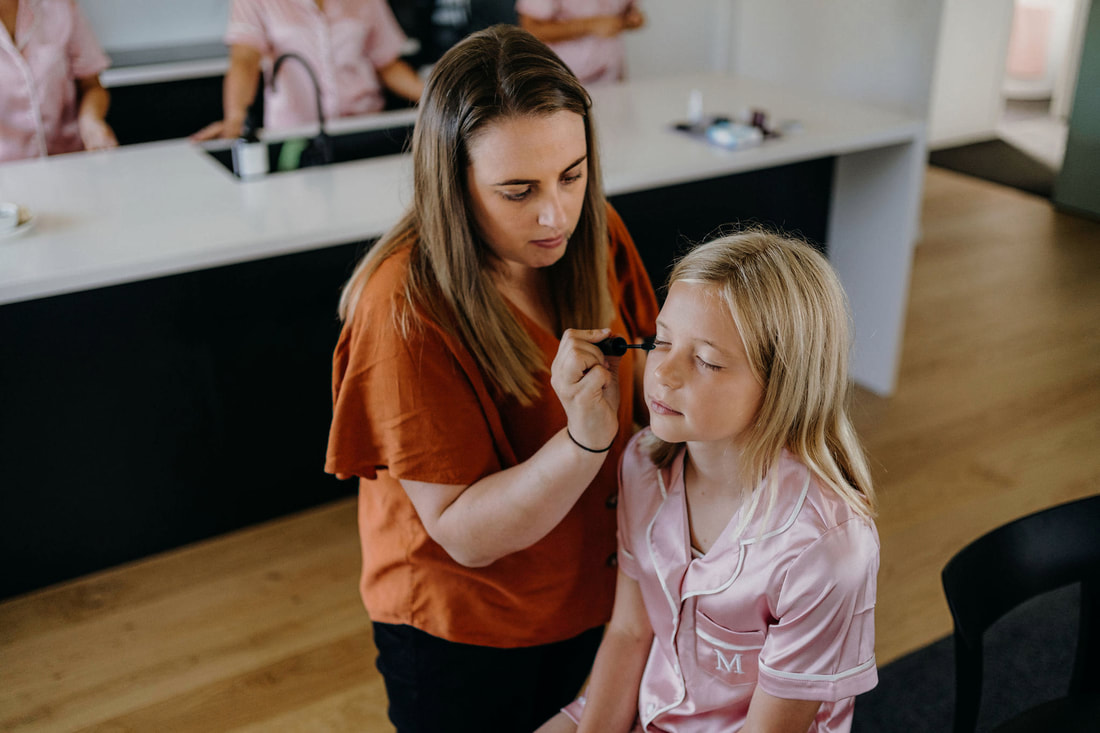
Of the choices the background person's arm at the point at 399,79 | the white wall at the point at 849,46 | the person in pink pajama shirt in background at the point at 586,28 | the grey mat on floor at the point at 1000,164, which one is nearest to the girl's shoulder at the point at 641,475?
the grey mat on floor at the point at 1000,164

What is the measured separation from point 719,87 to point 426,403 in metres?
2.44

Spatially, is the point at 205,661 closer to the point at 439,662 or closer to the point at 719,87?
the point at 439,662

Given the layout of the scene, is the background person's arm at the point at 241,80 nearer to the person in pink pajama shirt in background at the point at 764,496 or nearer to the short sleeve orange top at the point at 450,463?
the short sleeve orange top at the point at 450,463

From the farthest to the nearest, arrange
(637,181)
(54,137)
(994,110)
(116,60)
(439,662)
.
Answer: (994,110)
(116,60)
(54,137)
(637,181)
(439,662)

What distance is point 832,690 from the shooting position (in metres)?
1.08

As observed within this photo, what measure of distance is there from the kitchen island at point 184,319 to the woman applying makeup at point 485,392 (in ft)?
3.09

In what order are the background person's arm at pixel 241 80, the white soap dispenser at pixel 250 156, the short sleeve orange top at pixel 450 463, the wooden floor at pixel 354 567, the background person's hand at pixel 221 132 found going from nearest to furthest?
the short sleeve orange top at pixel 450 463, the wooden floor at pixel 354 567, the white soap dispenser at pixel 250 156, the background person's hand at pixel 221 132, the background person's arm at pixel 241 80

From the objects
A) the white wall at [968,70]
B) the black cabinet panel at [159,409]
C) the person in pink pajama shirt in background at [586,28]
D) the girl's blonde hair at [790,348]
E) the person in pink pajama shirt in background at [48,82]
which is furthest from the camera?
the white wall at [968,70]

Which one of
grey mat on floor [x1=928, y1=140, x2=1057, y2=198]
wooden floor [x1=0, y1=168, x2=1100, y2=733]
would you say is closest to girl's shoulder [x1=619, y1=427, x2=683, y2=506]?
wooden floor [x1=0, y1=168, x2=1100, y2=733]

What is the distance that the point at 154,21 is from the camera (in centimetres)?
441

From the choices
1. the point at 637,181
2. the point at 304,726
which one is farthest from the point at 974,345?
the point at 304,726

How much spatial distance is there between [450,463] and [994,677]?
4.64 ft

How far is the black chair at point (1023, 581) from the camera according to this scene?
1.21 metres

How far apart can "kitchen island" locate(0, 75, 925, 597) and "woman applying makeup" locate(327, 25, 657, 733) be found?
0.94m
